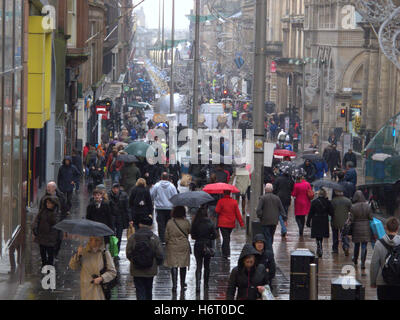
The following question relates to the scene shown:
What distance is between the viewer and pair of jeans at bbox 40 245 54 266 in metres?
17.1

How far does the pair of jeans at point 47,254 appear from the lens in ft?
56.2

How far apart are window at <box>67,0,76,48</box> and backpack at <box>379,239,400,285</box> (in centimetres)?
2464

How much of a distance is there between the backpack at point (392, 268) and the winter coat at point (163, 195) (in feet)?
25.4

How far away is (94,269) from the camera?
1238cm

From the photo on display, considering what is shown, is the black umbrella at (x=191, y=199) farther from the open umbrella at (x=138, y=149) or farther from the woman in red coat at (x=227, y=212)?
the open umbrella at (x=138, y=149)

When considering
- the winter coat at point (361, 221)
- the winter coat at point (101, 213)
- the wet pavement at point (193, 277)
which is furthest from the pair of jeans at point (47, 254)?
the winter coat at point (361, 221)

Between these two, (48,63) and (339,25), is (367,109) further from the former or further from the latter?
(48,63)

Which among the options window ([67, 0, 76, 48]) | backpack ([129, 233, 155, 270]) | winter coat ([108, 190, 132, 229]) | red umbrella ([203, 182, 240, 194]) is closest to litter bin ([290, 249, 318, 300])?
backpack ([129, 233, 155, 270])

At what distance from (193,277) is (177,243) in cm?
230

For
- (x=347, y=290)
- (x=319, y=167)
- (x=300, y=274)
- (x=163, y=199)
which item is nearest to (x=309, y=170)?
(x=319, y=167)

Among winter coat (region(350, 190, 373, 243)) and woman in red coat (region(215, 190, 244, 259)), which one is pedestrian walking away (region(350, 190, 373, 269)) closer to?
winter coat (region(350, 190, 373, 243))

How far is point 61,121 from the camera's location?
33281 mm

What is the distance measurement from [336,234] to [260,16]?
4.73 metres
